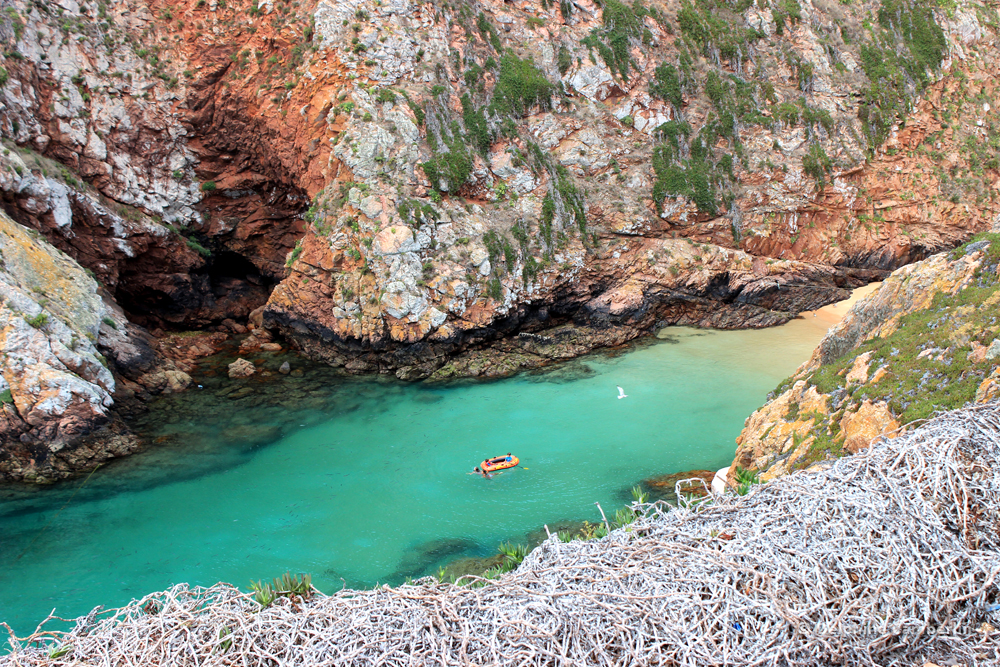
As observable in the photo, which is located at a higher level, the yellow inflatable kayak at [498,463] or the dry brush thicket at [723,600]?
the dry brush thicket at [723,600]

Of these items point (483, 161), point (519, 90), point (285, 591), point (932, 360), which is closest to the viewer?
point (285, 591)

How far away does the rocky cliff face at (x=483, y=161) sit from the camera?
74.1 ft

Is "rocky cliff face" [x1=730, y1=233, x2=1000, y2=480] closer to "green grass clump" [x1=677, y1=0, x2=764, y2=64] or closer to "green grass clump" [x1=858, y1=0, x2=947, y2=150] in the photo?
"green grass clump" [x1=858, y1=0, x2=947, y2=150]

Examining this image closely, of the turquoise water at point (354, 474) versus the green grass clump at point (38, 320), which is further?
the green grass clump at point (38, 320)

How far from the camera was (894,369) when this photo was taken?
24.6 feet

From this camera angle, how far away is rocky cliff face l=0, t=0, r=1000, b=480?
22578mm

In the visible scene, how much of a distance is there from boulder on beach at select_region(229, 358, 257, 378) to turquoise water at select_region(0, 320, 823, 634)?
0.44 m

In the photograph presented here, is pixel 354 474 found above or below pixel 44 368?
below

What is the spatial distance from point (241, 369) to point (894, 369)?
70.0 ft

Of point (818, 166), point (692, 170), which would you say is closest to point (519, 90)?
point (692, 170)

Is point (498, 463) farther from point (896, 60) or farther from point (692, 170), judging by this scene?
point (896, 60)

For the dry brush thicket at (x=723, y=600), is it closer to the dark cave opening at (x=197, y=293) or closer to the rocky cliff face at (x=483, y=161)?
the rocky cliff face at (x=483, y=161)

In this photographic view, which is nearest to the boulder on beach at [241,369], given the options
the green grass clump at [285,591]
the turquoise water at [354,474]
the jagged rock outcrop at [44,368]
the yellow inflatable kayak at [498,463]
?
the turquoise water at [354,474]

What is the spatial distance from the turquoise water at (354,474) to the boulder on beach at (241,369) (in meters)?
0.44
